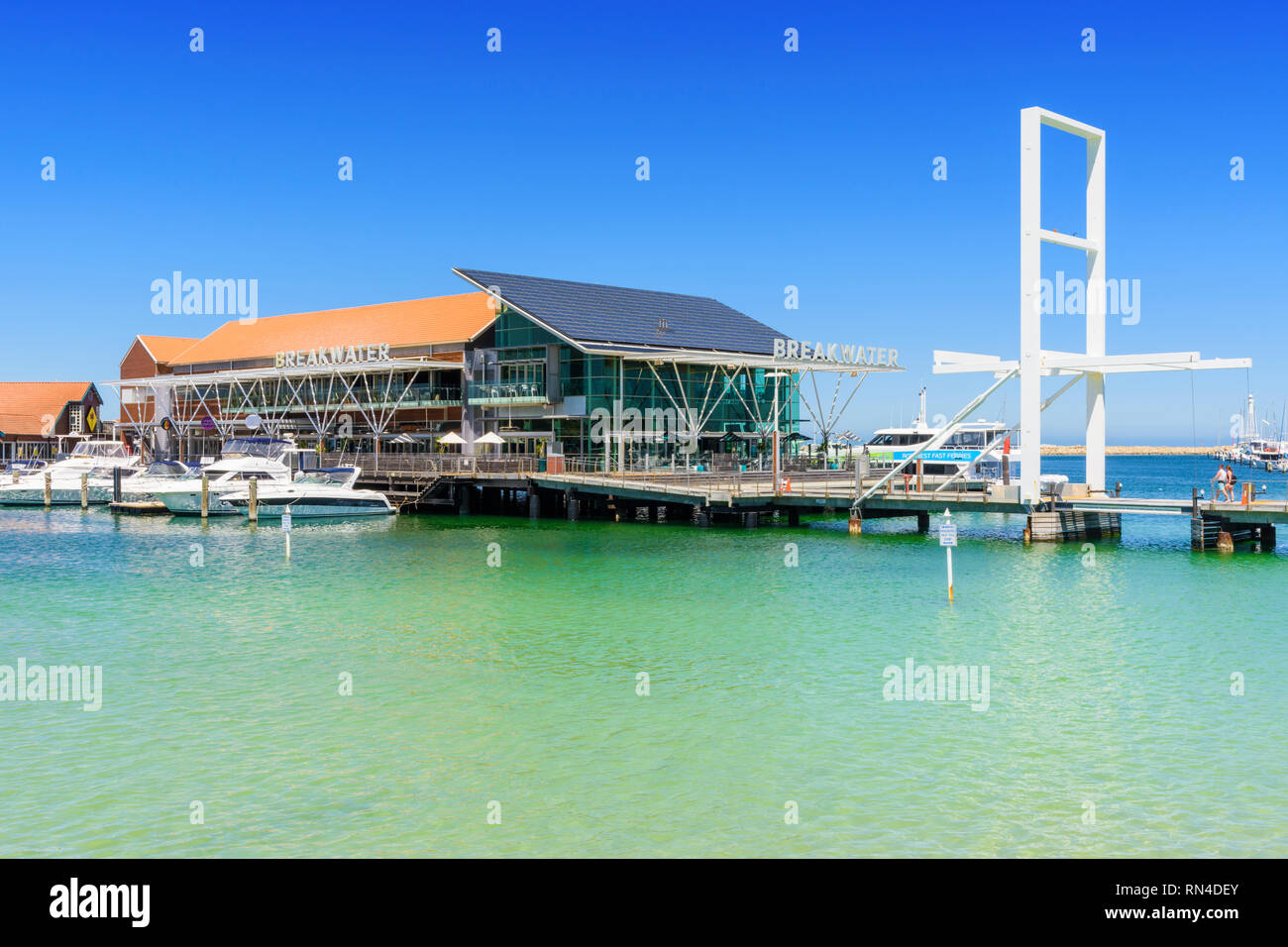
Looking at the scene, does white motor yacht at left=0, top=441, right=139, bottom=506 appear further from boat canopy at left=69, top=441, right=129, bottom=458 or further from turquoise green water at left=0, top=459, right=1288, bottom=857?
turquoise green water at left=0, top=459, right=1288, bottom=857

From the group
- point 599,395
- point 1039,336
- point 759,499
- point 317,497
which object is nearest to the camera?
point 1039,336

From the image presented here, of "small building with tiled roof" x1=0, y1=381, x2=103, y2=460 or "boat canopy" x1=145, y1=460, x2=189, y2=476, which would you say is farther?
"small building with tiled roof" x1=0, y1=381, x2=103, y2=460

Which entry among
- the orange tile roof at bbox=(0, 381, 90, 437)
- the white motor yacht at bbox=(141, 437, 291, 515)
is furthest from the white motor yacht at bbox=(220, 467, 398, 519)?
the orange tile roof at bbox=(0, 381, 90, 437)

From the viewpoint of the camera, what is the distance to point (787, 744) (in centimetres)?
1502

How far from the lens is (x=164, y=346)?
90.5 meters

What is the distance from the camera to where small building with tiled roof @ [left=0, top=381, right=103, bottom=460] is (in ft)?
339

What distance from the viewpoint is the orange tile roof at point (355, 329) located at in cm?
6712

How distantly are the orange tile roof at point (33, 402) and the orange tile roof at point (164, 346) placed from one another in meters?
21.5

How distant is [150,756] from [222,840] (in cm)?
369

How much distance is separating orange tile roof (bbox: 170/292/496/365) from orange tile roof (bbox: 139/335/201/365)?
752 millimetres

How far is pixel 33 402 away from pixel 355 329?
49924 mm

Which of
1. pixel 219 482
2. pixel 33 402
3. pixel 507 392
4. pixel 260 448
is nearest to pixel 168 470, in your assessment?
pixel 260 448

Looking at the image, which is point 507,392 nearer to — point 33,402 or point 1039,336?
point 1039,336
